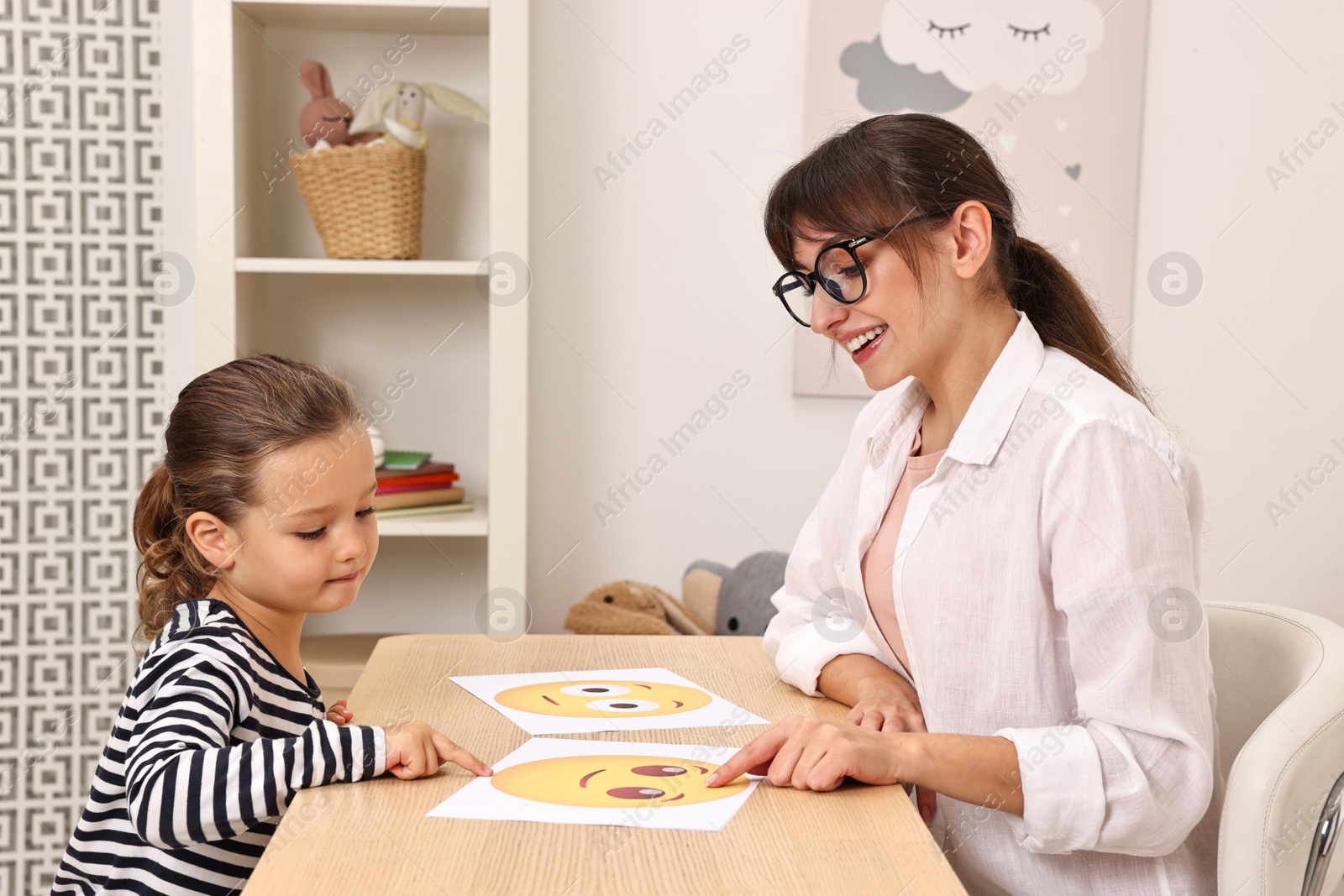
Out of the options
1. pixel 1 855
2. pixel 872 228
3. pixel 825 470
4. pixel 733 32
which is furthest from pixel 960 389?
pixel 1 855

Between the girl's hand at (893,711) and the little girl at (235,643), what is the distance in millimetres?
372

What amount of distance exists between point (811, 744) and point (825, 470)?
1.56m

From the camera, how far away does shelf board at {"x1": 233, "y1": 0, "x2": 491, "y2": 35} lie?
204 centimetres

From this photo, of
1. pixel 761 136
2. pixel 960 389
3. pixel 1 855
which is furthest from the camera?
pixel 761 136

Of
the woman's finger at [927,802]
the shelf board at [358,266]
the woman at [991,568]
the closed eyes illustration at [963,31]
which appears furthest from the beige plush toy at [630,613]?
the closed eyes illustration at [963,31]

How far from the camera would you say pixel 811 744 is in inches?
34.7

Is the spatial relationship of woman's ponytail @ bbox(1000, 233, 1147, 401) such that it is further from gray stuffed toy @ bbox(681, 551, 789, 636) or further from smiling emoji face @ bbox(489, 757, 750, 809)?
gray stuffed toy @ bbox(681, 551, 789, 636)

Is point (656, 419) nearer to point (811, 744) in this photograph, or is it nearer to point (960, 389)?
point (960, 389)

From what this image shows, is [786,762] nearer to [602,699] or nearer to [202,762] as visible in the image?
[602,699]

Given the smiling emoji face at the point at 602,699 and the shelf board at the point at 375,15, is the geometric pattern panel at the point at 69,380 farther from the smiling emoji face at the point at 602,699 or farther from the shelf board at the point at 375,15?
the smiling emoji face at the point at 602,699

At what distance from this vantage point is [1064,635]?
3.41 ft

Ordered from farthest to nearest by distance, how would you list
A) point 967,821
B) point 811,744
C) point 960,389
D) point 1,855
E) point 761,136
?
point 761,136
point 1,855
point 960,389
point 967,821
point 811,744

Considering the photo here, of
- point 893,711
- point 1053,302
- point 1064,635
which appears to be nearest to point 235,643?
point 893,711

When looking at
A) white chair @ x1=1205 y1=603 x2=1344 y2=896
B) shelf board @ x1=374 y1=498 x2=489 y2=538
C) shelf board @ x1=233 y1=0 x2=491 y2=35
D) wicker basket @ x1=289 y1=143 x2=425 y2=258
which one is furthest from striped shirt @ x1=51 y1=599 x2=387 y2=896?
shelf board @ x1=233 y1=0 x2=491 y2=35
